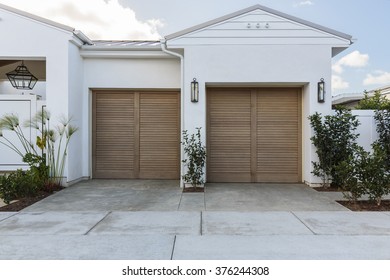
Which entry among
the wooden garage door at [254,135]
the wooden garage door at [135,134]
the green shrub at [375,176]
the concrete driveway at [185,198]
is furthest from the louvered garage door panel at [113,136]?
the green shrub at [375,176]

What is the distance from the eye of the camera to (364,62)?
11750 millimetres

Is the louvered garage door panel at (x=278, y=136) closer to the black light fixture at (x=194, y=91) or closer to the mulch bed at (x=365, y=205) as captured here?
the black light fixture at (x=194, y=91)

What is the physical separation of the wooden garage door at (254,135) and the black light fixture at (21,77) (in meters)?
5.43

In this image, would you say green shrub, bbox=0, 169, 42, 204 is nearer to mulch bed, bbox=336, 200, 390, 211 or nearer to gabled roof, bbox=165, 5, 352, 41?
gabled roof, bbox=165, 5, 352, 41

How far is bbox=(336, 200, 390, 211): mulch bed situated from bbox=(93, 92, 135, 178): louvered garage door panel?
223 inches

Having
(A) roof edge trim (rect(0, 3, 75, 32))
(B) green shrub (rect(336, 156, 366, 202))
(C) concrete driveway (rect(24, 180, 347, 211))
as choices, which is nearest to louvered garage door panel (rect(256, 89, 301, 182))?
(C) concrete driveway (rect(24, 180, 347, 211))

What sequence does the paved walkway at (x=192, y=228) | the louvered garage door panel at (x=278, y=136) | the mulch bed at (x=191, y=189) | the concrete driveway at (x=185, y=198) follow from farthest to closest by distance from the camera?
the louvered garage door panel at (x=278, y=136)
the mulch bed at (x=191, y=189)
the concrete driveway at (x=185, y=198)
the paved walkway at (x=192, y=228)

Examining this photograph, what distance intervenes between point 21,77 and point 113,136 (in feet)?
10.5

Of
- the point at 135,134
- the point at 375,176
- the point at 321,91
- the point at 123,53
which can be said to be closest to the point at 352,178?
the point at 375,176

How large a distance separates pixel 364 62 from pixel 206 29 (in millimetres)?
8247

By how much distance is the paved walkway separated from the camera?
3334 mm

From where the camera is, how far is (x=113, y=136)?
838 centimetres

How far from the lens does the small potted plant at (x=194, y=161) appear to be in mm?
6773

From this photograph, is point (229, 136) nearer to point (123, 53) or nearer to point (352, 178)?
point (352, 178)
